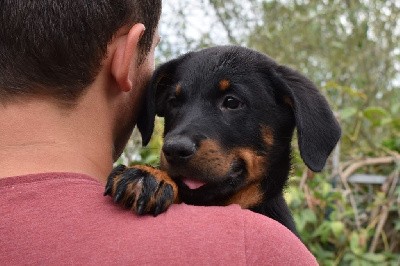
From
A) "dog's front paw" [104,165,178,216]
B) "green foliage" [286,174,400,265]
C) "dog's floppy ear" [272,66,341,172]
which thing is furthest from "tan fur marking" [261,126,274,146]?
"green foliage" [286,174,400,265]

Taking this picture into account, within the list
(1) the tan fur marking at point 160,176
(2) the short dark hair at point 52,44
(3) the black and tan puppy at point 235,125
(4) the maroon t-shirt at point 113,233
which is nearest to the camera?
(4) the maroon t-shirt at point 113,233

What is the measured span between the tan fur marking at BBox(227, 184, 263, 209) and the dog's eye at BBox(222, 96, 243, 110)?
0.87 feet

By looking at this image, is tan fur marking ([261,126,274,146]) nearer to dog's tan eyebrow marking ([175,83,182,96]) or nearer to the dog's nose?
dog's tan eyebrow marking ([175,83,182,96])

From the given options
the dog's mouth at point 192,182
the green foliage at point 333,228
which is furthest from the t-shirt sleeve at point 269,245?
the green foliage at point 333,228

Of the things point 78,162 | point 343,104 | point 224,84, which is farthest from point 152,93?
point 343,104

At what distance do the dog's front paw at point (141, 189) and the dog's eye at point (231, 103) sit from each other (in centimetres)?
49

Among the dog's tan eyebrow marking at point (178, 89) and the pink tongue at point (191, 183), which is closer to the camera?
the pink tongue at point (191, 183)

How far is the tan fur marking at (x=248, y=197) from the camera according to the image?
2268 mm

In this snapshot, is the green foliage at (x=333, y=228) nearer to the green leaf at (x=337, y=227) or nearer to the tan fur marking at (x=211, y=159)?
the green leaf at (x=337, y=227)

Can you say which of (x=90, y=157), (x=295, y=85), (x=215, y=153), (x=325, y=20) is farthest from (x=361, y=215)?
(x=325, y=20)

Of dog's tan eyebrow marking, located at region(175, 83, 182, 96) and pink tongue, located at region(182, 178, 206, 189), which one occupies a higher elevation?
dog's tan eyebrow marking, located at region(175, 83, 182, 96)

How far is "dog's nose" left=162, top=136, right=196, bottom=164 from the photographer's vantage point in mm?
2000

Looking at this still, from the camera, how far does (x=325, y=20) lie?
8039 millimetres

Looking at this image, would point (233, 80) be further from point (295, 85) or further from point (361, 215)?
point (361, 215)
